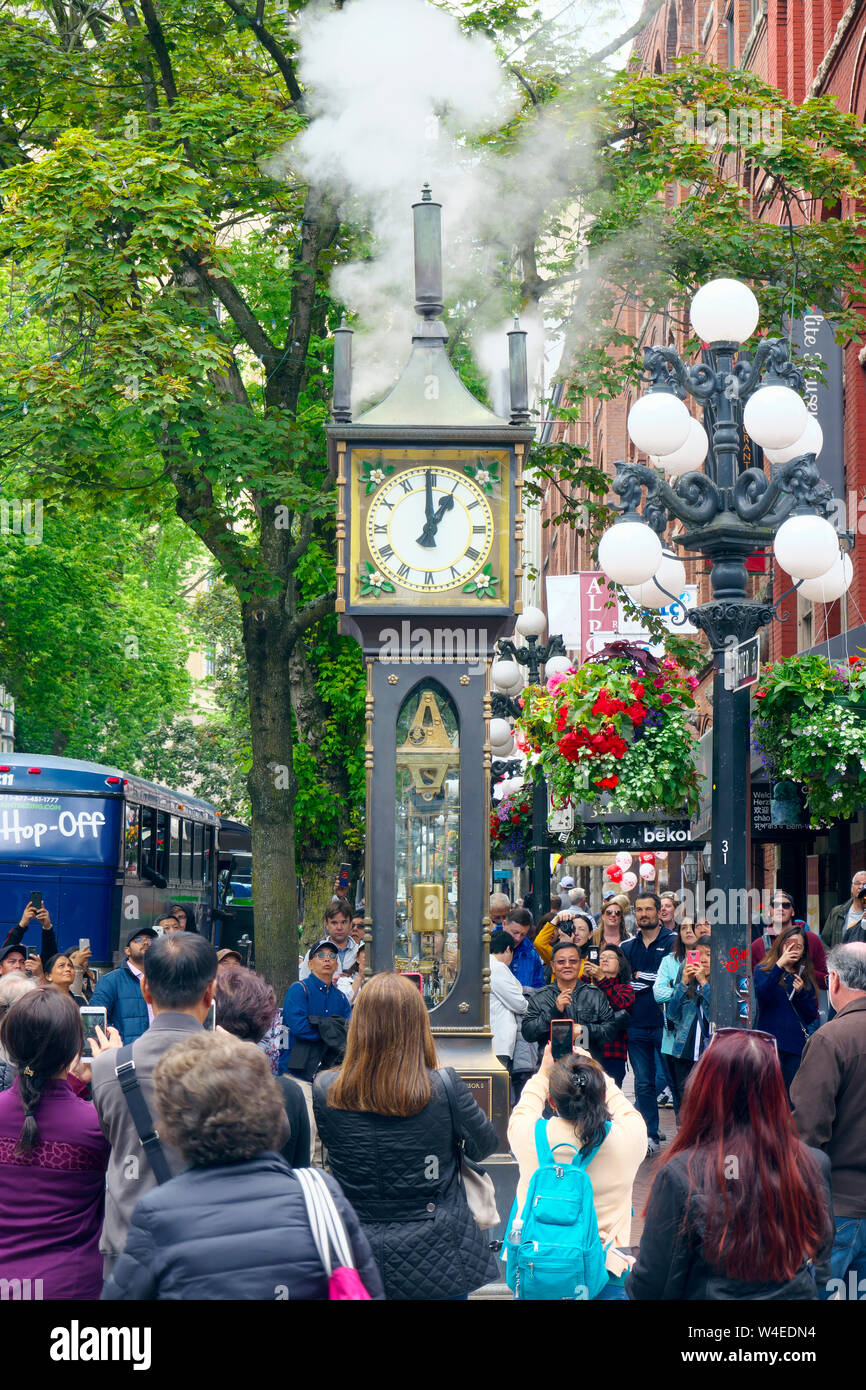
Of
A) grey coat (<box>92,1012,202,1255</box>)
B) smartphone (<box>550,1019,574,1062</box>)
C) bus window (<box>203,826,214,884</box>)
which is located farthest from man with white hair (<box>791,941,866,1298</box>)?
bus window (<box>203,826,214,884</box>)

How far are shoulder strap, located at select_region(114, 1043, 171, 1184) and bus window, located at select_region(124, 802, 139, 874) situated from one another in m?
15.4

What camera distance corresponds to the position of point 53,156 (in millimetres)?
14039

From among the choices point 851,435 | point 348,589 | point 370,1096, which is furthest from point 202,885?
point 370,1096

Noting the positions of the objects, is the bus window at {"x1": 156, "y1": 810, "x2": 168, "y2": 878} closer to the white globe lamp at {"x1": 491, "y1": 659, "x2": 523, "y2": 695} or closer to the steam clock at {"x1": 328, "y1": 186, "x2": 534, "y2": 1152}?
the white globe lamp at {"x1": 491, "y1": 659, "x2": 523, "y2": 695}

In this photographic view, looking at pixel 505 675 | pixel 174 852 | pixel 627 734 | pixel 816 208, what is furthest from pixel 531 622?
pixel 627 734

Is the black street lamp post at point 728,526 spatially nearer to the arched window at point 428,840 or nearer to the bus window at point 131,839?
the arched window at point 428,840

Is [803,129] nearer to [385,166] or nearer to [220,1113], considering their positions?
[385,166]

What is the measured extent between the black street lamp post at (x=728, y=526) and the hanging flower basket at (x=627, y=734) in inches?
30.5

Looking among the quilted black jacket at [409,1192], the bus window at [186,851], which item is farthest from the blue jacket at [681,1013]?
the bus window at [186,851]

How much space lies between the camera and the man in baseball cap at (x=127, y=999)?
9500 millimetres

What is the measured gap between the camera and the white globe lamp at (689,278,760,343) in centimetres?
797

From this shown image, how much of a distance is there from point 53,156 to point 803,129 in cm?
679

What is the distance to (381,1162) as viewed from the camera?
14.9 feet

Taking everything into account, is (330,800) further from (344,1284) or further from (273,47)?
(344,1284)
